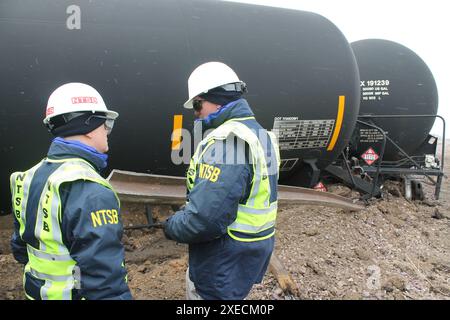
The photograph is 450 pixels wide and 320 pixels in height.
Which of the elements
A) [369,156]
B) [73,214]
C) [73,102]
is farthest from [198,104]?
[369,156]

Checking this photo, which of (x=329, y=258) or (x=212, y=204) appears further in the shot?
(x=329, y=258)

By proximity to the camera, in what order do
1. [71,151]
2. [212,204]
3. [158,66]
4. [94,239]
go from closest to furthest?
[94,239] → [71,151] → [212,204] → [158,66]

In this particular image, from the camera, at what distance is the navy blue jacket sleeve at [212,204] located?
2.03 m

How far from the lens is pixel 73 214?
5.24 feet

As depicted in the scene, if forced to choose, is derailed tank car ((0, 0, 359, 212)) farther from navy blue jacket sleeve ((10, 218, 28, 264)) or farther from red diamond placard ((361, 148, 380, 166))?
red diamond placard ((361, 148, 380, 166))

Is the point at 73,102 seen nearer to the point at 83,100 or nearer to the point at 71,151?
the point at 83,100

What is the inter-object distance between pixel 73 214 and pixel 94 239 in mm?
135

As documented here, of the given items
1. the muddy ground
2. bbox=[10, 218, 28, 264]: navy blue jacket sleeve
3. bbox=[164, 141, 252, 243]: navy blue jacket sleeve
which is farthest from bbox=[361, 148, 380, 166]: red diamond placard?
bbox=[10, 218, 28, 264]: navy blue jacket sleeve

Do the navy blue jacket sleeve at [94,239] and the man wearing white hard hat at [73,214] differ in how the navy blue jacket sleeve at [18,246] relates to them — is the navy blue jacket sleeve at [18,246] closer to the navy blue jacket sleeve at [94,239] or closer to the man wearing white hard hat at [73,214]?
the man wearing white hard hat at [73,214]

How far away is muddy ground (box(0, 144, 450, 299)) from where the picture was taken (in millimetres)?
3516

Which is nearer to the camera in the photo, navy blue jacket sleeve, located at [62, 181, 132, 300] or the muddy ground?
navy blue jacket sleeve, located at [62, 181, 132, 300]

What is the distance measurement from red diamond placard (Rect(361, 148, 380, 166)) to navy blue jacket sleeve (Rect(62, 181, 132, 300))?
5787 mm

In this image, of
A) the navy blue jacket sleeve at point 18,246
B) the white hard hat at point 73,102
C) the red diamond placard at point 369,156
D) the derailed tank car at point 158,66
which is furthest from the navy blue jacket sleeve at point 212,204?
the red diamond placard at point 369,156

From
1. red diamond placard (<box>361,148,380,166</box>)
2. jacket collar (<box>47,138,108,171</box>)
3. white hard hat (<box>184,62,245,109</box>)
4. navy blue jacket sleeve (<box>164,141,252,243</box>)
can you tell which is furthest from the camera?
red diamond placard (<box>361,148,380,166</box>)
